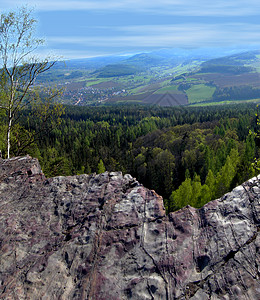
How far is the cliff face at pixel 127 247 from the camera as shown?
27.5ft

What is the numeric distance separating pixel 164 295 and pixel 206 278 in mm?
1837

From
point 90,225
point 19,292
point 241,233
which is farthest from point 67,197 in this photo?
point 241,233

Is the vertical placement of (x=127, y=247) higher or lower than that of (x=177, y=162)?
higher

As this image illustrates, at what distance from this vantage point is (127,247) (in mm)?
9953

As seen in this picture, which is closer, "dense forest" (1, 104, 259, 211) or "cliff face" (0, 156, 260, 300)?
"cliff face" (0, 156, 260, 300)

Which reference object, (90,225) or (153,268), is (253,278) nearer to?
(153,268)

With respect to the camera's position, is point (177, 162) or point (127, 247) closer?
point (127, 247)

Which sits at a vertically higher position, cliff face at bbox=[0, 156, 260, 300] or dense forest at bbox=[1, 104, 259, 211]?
cliff face at bbox=[0, 156, 260, 300]

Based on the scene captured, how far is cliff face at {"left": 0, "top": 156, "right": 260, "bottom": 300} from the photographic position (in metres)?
8.38

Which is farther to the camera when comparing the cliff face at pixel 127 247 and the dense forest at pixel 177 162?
the dense forest at pixel 177 162

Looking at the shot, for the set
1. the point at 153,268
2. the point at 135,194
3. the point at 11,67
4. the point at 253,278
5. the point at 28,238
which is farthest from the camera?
the point at 11,67

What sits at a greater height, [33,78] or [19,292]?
[33,78]

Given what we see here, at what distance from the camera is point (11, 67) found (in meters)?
21.1

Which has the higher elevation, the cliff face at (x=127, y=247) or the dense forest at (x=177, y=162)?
the cliff face at (x=127, y=247)
